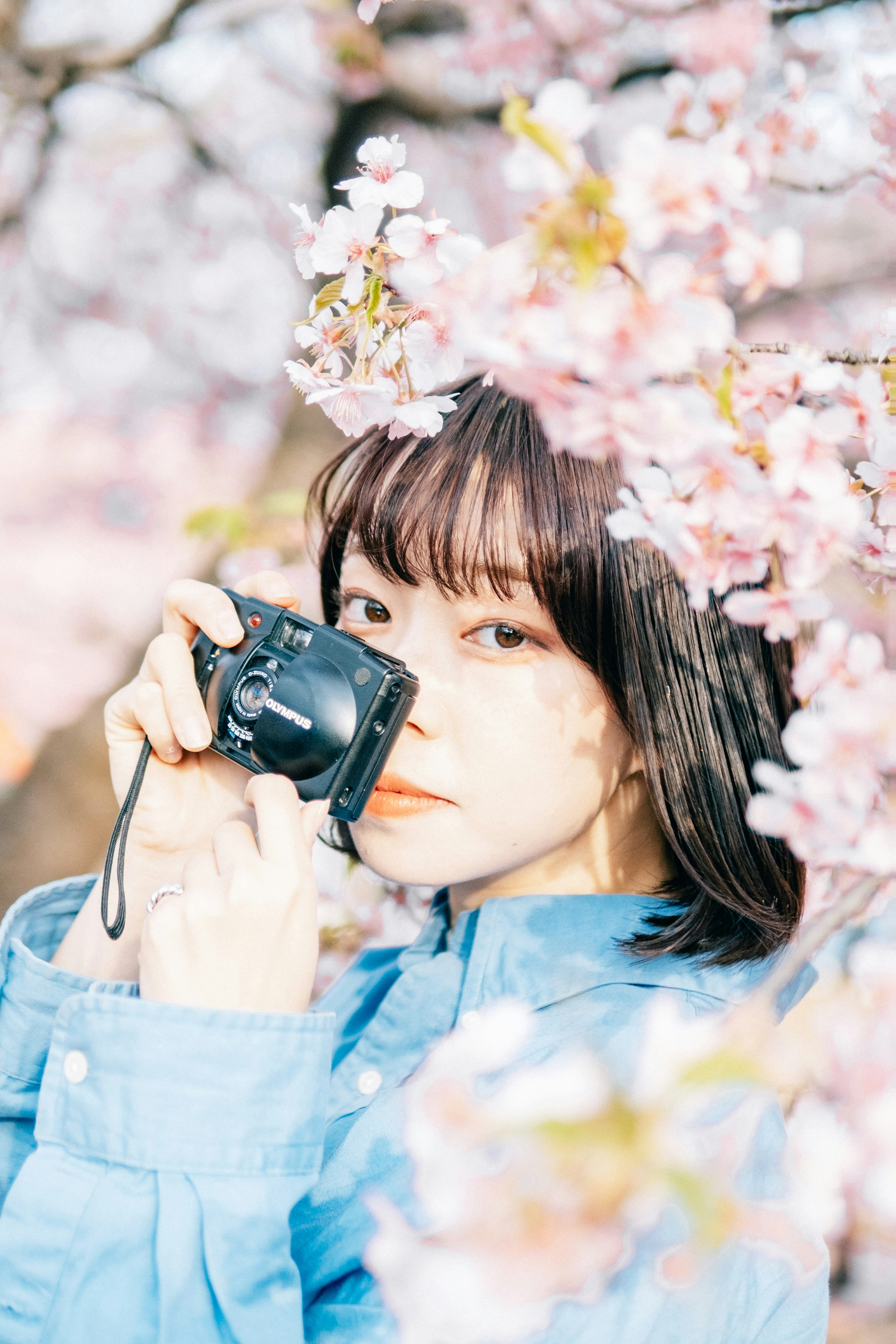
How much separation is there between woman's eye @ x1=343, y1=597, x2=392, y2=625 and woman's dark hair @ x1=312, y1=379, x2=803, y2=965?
0.26 feet

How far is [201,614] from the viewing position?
109 cm

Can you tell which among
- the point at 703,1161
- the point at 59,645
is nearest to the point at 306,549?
the point at 59,645

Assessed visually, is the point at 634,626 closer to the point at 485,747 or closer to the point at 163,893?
the point at 485,747

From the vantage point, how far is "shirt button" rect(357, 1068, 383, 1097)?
1067mm

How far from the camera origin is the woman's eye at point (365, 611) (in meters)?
1.12

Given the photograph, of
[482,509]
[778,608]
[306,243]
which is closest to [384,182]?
[306,243]

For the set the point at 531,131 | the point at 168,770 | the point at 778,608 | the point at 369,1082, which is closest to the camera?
the point at 531,131

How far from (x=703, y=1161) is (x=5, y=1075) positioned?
3.11 feet

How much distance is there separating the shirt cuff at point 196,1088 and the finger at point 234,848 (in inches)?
5.1

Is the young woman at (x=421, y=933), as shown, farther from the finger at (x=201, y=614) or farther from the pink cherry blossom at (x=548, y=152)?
the pink cherry blossom at (x=548, y=152)

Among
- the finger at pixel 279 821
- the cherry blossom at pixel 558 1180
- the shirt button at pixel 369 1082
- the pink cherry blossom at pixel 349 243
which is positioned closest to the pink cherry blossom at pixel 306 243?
the pink cherry blossom at pixel 349 243

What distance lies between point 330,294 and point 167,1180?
76cm

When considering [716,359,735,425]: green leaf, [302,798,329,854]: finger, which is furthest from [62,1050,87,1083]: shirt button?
[716,359,735,425]: green leaf

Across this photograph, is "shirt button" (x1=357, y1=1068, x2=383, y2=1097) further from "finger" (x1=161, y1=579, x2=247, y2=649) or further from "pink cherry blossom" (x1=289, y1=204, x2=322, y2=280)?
"pink cherry blossom" (x1=289, y1=204, x2=322, y2=280)
